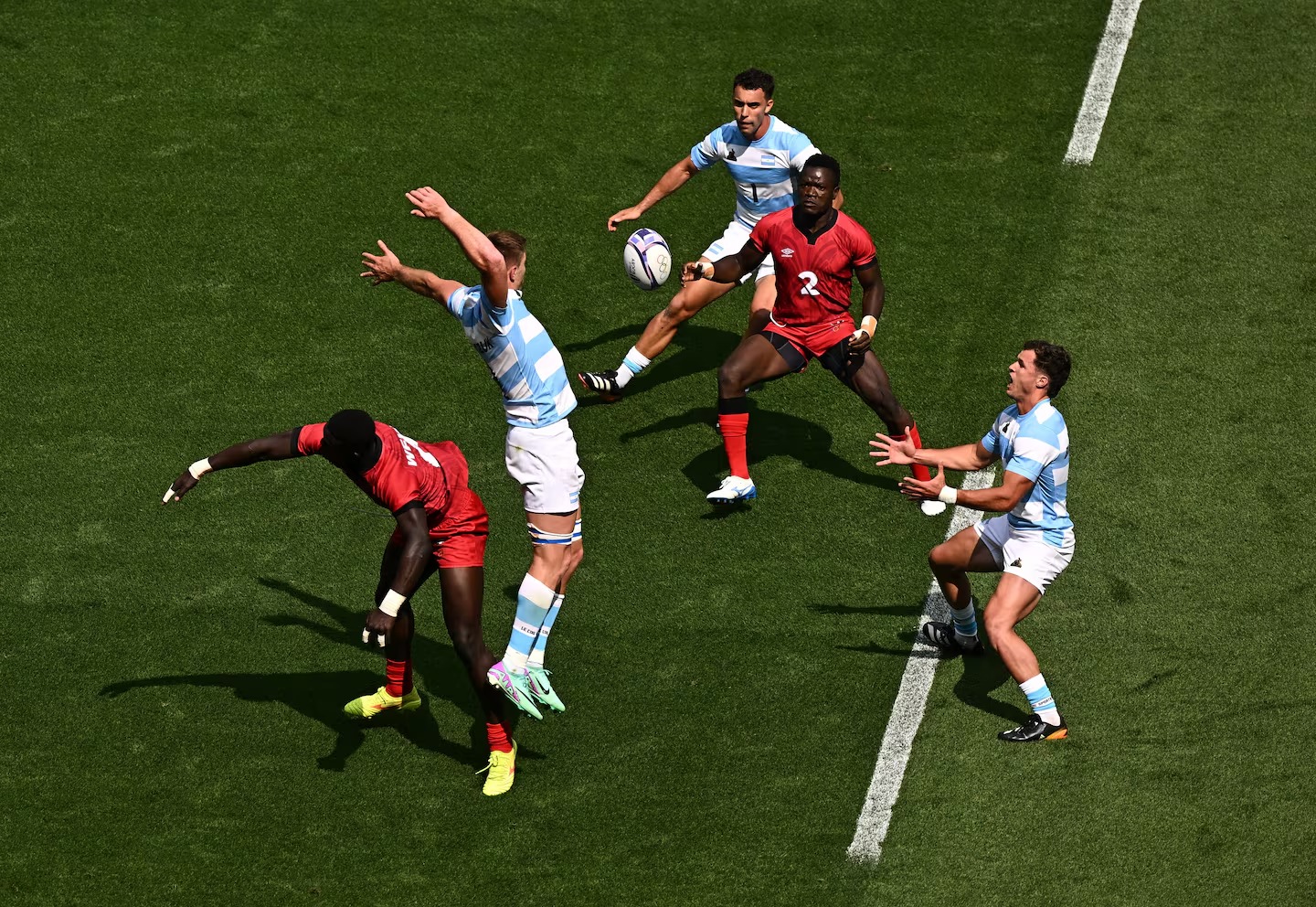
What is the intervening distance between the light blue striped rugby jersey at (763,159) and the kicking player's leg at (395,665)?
15.4 feet

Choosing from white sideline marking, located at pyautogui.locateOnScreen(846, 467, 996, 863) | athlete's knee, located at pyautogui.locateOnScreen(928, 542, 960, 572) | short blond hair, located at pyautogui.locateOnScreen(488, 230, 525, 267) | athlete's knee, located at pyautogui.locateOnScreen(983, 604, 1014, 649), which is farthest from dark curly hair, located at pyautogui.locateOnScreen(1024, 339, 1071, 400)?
short blond hair, located at pyautogui.locateOnScreen(488, 230, 525, 267)

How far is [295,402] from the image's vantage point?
1327 cm

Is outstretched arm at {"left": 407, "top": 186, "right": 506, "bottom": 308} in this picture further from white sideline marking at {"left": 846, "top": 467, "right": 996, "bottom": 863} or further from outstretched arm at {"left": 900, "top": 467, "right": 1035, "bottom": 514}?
white sideline marking at {"left": 846, "top": 467, "right": 996, "bottom": 863}

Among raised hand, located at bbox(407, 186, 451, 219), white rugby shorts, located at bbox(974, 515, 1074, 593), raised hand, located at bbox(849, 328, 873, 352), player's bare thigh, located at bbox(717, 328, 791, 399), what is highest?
raised hand, located at bbox(407, 186, 451, 219)

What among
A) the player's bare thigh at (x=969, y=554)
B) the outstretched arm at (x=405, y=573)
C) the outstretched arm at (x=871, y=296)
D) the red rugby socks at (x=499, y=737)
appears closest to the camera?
the outstretched arm at (x=405, y=573)

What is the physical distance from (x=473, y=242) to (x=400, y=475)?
5.04 feet

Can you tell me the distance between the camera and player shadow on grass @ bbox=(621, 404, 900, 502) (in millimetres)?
12719

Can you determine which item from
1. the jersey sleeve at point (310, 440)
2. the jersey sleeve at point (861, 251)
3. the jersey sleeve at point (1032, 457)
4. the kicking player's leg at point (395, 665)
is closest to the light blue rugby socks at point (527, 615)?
the kicking player's leg at point (395, 665)

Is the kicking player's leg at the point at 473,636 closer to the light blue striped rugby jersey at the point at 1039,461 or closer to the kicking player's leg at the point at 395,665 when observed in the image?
the kicking player's leg at the point at 395,665

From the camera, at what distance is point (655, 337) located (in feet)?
43.5

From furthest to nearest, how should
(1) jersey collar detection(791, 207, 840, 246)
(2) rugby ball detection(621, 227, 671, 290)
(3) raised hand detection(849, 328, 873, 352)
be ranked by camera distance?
(2) rugby ball detection(621, 227, 671, 290), (1) jersey collar detection(791, 207, 840, 246), (3) raised hand detection(849, 328, 873, 352)

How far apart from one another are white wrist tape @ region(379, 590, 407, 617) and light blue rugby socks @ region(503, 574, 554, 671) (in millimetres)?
1057

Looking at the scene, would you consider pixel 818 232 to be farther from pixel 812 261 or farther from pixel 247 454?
pixel 247 454

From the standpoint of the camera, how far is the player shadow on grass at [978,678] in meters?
10.7
